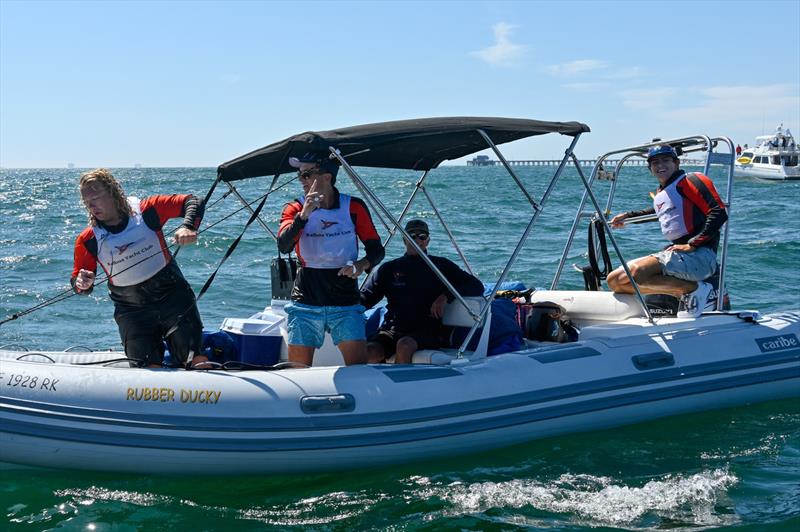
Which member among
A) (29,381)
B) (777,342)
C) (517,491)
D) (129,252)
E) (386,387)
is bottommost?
(517,491)

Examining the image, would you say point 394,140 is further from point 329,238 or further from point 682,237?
point 682,237

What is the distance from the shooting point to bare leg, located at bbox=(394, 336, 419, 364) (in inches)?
224

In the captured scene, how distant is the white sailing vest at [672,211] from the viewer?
631cm

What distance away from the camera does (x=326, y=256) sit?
5.13 meters

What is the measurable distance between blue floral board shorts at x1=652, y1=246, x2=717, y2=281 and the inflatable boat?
0.20m

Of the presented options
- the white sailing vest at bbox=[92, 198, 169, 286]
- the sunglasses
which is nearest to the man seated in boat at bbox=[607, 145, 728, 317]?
the sunglasses

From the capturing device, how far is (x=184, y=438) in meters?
4.84

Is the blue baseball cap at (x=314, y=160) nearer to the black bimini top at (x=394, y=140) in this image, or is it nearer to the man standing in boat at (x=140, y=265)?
the black bimini top at (x=394, y=140)

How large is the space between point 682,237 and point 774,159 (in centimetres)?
4533

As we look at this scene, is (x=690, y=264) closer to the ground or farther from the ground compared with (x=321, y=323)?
farther from the ground

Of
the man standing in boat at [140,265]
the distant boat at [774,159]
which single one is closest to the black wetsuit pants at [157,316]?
the man standing in boat at [140,265]

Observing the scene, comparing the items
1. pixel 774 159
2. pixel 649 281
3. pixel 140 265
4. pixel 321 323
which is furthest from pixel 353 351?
pixel 774 159

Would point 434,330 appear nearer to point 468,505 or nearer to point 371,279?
point 371,279

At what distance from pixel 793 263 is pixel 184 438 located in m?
11.5
